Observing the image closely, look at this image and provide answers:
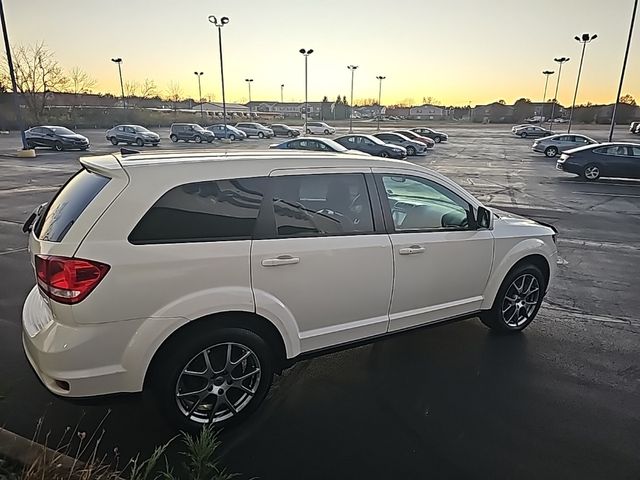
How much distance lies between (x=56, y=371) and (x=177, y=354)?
2.16 feet

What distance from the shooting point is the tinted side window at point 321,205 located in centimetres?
308

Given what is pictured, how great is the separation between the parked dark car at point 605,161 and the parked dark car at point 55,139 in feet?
90.8

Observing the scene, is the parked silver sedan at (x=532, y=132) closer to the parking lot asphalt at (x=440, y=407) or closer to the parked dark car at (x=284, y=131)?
the parked dark car at (x=284, y=131)

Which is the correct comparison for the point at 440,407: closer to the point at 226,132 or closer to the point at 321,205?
the point at 321,205

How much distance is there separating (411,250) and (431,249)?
0.22 meters

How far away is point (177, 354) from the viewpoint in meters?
2.75

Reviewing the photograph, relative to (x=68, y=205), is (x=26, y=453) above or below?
below

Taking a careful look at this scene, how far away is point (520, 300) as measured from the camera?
4488 millimetres

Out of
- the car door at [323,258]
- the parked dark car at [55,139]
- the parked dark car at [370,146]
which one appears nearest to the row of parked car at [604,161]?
the parked dark car at [370,146]

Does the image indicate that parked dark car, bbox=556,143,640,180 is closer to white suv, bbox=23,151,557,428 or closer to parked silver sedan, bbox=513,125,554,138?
white suv, bbox=23,151,557,428

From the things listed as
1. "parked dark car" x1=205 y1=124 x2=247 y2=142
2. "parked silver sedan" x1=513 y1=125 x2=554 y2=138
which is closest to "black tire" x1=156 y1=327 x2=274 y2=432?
"parked dark car" x1=205 y1=124 x2=247 y2=142

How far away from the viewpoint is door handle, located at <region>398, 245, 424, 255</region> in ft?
11.4

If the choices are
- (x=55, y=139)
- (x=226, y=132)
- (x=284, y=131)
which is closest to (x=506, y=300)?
(x=55, y=139)

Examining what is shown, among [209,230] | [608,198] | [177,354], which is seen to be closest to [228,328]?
[177,354]
